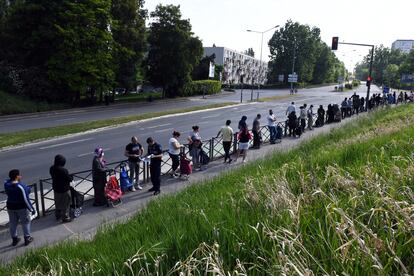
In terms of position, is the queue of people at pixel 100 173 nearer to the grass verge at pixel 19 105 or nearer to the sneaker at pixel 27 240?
the sneaker at pixel 27 240

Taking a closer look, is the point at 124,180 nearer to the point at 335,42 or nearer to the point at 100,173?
the point at 100,173

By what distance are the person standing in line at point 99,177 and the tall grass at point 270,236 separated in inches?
167

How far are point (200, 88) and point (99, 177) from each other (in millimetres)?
51667

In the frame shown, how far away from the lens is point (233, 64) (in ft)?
408

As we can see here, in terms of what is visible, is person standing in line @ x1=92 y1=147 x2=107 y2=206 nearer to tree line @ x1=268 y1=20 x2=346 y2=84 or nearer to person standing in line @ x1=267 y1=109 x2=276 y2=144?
person standing in line @ x1=267 y1=109 x2=276 y2=144

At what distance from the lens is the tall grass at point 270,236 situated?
274 cm

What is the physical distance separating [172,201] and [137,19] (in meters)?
39.1

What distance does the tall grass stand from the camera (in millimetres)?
2744

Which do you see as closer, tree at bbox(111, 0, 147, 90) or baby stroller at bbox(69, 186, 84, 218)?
baby stroller at bbox(69, 186, 84, 218)

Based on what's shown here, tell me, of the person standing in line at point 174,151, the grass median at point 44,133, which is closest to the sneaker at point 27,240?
the person standing in line at point 174,151

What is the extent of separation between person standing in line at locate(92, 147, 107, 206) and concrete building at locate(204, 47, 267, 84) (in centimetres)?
9709

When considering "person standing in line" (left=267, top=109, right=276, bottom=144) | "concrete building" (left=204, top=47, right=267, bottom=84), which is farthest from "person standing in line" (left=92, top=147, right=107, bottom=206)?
"concrete building" (left=204, top=47, right=267, bottom=84)

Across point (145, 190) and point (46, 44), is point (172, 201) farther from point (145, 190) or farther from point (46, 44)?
point (46, 44)

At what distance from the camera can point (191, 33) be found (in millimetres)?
48188
